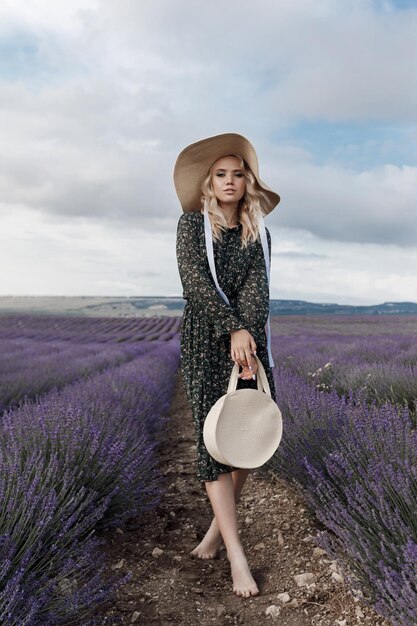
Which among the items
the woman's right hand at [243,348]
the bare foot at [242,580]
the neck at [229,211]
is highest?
the neck at [229,211]

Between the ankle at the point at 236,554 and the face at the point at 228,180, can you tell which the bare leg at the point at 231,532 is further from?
the face at the point at 228,180

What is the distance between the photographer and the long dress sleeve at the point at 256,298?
2.10 meters

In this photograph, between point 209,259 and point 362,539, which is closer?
point 362,539

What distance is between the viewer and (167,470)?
3.85 metres

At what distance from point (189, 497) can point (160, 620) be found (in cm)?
132

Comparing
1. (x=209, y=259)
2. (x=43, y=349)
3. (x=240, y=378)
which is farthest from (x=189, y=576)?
(x=43, y=349)

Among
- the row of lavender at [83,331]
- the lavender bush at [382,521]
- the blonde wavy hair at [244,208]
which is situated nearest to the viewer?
the lavender bush at [382,521]

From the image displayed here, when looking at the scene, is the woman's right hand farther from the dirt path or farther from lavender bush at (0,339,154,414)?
lavender bush at (0,339,154,414)

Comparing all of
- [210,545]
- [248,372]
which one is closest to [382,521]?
[248,372]

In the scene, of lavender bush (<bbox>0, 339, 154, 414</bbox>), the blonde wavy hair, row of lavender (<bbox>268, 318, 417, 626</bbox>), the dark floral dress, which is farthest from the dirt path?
Result: lavender bush (<bbox>0, 339, 154, 414</bbox>)

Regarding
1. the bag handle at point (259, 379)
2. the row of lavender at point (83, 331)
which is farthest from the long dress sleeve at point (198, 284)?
the row of lavender at point (83, 331)

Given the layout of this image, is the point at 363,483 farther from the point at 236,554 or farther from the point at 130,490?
the point at 130,490

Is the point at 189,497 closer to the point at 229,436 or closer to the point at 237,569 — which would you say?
the point at 237,569

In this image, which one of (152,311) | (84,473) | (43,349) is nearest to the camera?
(84,473)
